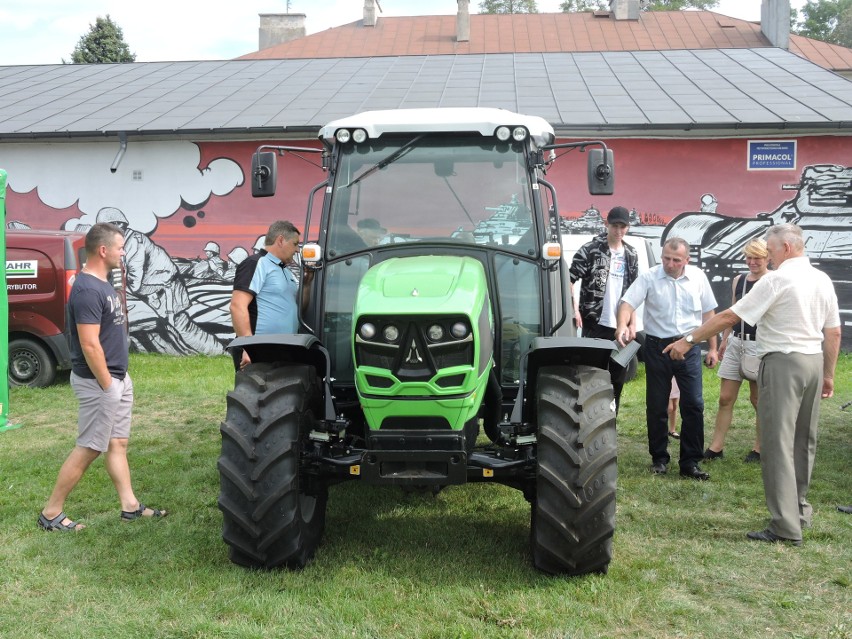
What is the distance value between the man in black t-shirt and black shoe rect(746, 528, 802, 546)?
3799 mm

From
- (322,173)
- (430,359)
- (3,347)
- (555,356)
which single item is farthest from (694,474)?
(322,173)

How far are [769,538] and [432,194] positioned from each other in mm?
2812

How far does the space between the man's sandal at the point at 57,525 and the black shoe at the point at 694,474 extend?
13.8 feet

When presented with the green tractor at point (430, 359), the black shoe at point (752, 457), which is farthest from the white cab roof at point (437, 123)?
the black shoe at point (752, 457)

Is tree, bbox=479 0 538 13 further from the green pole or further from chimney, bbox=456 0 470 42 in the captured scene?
the green pole

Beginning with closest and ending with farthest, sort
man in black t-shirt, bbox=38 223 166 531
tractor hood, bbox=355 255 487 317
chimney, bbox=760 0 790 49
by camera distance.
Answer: tractor hood, bbox=355 255 487 317, man in black t-shirt, bbox=38 223 166 531, chimney, bbox=760 0 790 49

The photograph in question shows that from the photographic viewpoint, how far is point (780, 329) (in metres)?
4.96

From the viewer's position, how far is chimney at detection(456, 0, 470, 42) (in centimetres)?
3006

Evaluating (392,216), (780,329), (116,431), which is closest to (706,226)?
(780,329)

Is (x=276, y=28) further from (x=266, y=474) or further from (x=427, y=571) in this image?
(x=427, y=571)

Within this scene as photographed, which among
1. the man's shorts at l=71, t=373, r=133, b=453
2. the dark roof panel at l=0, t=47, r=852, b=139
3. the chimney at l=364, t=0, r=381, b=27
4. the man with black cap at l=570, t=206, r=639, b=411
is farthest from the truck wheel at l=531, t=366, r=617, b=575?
the chimney at l=364, t=0, r=381, b=27

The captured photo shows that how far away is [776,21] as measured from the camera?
2386 centimetres

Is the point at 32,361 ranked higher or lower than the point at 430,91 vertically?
lower

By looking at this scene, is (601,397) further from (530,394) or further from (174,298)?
(174,298)
